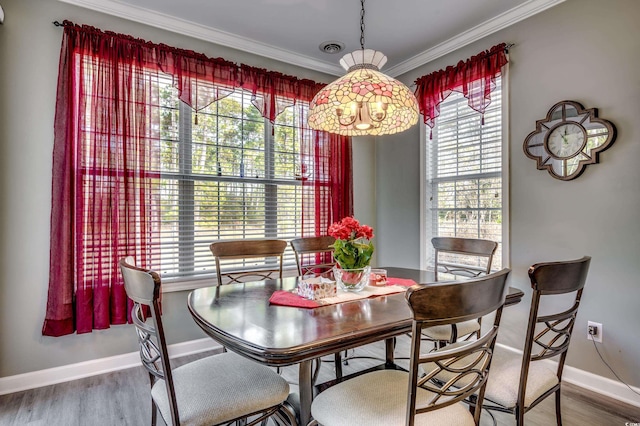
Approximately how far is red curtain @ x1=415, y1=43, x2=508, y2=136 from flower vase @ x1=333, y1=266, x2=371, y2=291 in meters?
1.92

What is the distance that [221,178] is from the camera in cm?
307

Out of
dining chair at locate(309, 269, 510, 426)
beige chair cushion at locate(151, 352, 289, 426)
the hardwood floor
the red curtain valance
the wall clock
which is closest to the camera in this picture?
dining chair at locate(309, 269, 510, 426)

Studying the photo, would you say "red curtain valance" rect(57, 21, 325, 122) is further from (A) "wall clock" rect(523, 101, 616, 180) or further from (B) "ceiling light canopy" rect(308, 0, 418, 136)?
(A) "wall clock" rect(523, 101, 616, 180)

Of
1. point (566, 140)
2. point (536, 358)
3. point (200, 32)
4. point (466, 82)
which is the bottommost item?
point (536, 358)

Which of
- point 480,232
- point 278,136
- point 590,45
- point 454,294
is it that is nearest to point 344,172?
Answer: point 278,136

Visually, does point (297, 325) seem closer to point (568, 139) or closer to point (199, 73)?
point (568, 139)

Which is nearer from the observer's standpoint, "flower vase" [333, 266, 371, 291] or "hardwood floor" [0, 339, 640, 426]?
"flower vase" [333, 266, 371, 291]

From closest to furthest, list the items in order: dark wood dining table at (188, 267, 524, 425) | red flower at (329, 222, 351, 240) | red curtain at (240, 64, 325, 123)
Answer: dark wood dining table at (188, 267, 524, 425) < red flower at (329, 222, 351, 240) < red curtain at (240, 64, 325, 123)

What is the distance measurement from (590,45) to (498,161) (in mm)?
932

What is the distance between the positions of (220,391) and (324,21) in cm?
269

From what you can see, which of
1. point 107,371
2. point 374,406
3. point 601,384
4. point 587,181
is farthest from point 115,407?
point 587,181

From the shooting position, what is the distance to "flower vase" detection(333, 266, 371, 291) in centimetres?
179

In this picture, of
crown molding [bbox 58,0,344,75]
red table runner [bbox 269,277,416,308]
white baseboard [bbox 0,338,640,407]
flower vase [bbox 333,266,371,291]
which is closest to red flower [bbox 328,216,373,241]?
flower vase [bbox 333,266,371,291]

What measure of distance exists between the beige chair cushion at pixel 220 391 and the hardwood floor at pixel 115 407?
73 centimetres
